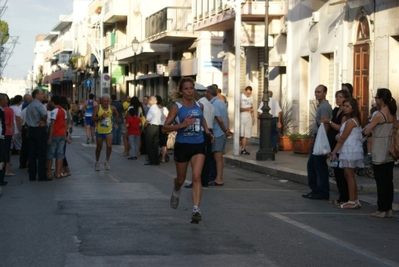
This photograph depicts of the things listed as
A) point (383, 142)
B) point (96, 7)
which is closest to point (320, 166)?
point (383, 142)

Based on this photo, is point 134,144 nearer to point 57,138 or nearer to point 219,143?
point 57,138

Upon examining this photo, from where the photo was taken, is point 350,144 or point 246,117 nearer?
point 350,144

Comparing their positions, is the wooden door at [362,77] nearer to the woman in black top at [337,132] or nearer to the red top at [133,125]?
the red top at [133,125]

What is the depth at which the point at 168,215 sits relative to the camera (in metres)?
11.1

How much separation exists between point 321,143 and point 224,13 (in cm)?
1787

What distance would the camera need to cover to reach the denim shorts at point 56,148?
1662 centimetres

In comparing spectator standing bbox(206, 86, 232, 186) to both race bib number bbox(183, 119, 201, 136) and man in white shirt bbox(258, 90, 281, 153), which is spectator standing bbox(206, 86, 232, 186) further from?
man in white shirt bbox(258, 90, 281, 153)

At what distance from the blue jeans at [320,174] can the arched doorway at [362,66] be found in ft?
26.8

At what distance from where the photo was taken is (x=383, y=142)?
1148 centimetres

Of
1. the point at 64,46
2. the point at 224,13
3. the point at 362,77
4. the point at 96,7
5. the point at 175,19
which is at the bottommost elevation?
the point at 362,77

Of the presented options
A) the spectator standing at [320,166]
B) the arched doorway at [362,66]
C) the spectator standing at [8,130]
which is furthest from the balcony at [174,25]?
the spectator standing at [320,166]

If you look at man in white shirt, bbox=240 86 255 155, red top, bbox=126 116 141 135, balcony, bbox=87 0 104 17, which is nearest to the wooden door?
man in white shirt, bbox=240 86 255 155

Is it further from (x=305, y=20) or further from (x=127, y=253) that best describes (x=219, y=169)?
(x=305, y=20)

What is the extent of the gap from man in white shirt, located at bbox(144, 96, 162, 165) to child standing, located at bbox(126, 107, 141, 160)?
154cm
